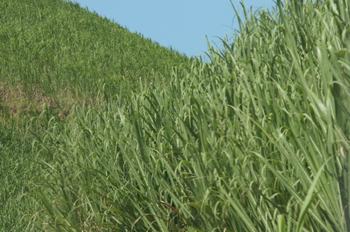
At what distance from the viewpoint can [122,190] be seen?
2404 millimetres

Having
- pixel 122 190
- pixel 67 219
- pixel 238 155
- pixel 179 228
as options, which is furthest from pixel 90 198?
pixel 238 155

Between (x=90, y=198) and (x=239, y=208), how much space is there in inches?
49.7

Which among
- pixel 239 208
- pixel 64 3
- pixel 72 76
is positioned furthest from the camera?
pixel 64 3

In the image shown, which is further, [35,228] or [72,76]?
[72,76]

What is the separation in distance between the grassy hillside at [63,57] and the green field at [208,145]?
0.05m

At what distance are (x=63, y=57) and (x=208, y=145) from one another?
5.35 meters

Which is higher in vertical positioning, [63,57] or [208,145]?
[63,57]

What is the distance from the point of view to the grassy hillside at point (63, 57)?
18.4ft

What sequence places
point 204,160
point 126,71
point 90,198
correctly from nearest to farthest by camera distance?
1. point 204,160
2. point 90,198
3. point 126,71

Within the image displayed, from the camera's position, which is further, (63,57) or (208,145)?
(63,57)

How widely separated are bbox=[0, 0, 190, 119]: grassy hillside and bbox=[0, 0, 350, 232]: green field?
5cm

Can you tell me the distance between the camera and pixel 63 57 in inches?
271

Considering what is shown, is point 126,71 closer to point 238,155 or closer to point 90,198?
point 90,198

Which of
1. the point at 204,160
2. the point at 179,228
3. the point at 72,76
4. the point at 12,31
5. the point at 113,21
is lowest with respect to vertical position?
the point at 179,228
